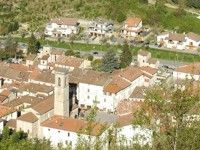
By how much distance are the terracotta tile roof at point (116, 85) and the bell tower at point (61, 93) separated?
3.89 m

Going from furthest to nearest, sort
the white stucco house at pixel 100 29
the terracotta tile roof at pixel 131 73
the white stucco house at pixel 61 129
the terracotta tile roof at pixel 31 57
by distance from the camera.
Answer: the white stucco house at pixel 100 29, the terracotta tile roof at pixel 31 57, the terracotta tile roof at pixel 131 73, the white stucco house at pixel 61 129

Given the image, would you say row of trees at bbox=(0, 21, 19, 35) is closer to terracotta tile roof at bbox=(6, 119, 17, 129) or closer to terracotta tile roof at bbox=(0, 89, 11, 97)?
terracotta tile roof at bbox=(0, 89, 11, 97)

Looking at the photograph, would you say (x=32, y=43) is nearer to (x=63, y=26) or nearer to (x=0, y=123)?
(x=63, y=26)

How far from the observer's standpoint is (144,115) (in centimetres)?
862

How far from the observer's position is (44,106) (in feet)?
86.3

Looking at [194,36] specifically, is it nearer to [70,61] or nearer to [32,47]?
[70,61]

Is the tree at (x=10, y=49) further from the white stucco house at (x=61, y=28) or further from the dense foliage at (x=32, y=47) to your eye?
the white stucco house at (x=61, y=28)

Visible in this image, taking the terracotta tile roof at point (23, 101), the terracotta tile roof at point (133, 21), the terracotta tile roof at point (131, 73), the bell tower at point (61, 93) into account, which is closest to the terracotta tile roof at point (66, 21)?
the terracotta tile roof at point (133, 21)

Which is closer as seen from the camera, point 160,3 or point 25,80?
point 25,80

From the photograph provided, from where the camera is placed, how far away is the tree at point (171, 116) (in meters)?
7.99

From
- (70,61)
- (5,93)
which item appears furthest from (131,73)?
(5,93)

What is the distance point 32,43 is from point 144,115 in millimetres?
31387

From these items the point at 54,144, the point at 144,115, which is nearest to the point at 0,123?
the point at 54,144

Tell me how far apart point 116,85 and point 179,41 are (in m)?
15.4
